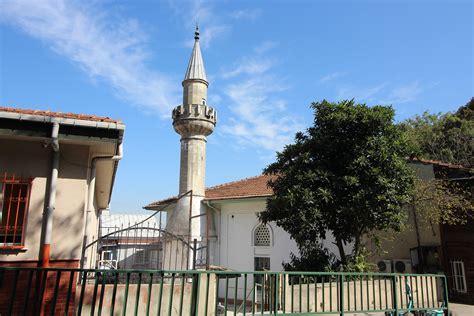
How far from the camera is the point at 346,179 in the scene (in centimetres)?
877

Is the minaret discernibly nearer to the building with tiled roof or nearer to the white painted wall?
the white painted wall

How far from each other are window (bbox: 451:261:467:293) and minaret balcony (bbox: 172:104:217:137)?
477 inches

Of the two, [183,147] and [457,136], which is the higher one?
[457,136]

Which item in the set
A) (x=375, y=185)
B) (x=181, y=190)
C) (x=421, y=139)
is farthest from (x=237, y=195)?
(x=421, y=139)

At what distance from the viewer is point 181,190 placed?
1808cm

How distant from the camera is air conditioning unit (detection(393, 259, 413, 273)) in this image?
1295 centimetres

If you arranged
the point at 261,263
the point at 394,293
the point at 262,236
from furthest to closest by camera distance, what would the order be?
the point at 262,236 → the point at 261,263 → the point at 394,293

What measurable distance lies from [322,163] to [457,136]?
46.7 ft

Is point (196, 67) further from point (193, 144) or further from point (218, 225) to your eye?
point (218, 225)

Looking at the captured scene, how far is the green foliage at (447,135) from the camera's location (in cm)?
1903

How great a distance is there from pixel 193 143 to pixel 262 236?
580 cm

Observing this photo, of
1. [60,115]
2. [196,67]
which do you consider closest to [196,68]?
[196,67]

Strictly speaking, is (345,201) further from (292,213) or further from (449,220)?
(449,220)

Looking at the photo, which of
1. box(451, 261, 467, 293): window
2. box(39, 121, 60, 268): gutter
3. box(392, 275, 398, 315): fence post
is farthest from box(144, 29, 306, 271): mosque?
box(39, 121, 60, 268): gutter
